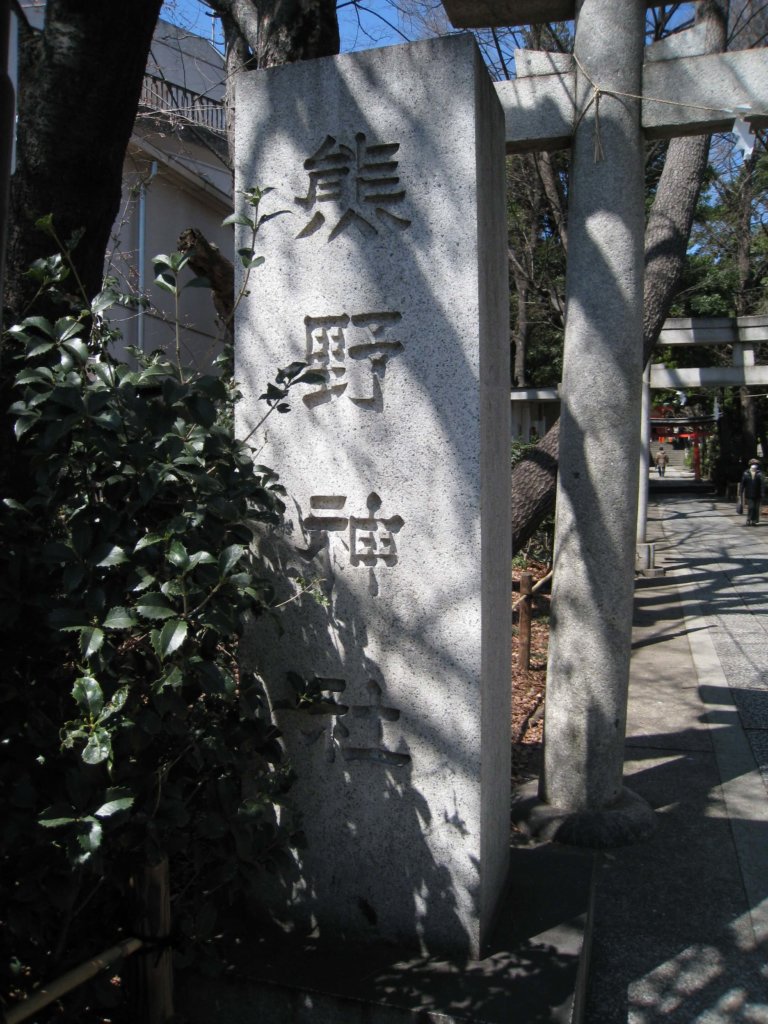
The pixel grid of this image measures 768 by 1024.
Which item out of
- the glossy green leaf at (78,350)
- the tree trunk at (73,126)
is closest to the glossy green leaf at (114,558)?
the glossy green leaf at (78,350)

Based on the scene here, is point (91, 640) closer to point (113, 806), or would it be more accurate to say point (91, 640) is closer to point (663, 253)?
point (113, 806)

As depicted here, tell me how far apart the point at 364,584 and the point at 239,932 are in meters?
1.24

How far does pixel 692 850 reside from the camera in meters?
4.28

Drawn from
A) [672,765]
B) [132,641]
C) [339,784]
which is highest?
[132,641]

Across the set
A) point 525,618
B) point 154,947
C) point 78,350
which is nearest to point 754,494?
point 525,618

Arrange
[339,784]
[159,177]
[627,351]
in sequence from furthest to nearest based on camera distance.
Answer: [159,177]
[627,351]
[339,784]

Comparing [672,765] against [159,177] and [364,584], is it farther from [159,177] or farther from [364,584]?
[159,177]

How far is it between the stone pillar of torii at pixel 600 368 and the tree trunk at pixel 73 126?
79.7 inches

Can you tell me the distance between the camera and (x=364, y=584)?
116 inches

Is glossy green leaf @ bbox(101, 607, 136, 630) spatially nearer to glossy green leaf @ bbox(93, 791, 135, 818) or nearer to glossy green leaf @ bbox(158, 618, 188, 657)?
glossy green leaf @ bbox(158, 618, 188, 657)

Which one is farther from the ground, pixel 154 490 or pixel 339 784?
pixel 154 490

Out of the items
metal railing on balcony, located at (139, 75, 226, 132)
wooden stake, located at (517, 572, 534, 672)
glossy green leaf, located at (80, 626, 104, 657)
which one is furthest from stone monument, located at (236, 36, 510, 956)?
metal railing on balcony, located at (139, 75, 226, 132)

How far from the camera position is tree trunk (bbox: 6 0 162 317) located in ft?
10.4

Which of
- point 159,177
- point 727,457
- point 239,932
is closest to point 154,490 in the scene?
point 239,932
